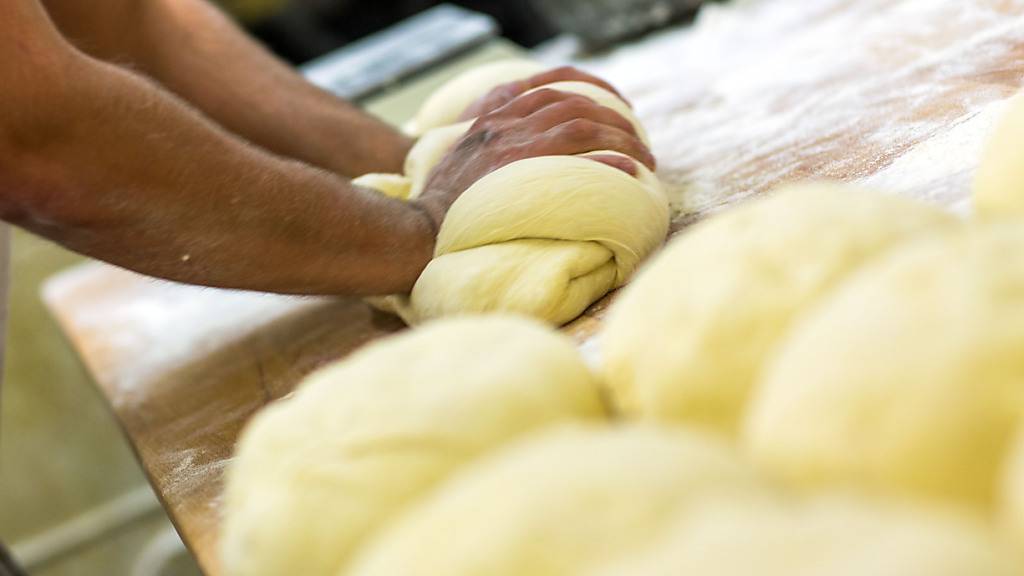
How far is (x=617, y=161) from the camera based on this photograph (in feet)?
5.43

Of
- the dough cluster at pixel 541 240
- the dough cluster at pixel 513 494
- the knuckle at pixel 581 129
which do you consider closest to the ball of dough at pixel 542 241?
the dough cluster at pixel 541 240

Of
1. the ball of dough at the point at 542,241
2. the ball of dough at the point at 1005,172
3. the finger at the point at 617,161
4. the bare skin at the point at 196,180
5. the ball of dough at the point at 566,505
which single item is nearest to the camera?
the ball of dough at the point at 566,505

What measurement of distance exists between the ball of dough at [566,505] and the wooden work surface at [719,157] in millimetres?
546

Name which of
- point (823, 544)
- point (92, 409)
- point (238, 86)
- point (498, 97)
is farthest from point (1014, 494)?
point (92, 409)

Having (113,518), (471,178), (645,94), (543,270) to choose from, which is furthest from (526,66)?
(113,518)

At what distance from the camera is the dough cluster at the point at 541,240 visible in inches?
59.3

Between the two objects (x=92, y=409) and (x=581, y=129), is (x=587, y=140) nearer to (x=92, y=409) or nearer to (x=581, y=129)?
(x=581, y=129)

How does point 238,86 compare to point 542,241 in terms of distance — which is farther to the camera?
point 238,86

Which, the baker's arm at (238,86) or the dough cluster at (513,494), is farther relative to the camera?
the baker's arm at (238,86)

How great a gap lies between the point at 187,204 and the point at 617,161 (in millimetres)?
645

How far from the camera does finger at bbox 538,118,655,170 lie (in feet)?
5.50

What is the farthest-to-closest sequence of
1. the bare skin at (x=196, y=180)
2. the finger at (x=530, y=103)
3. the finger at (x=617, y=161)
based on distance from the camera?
the finger at (x=530, y=103)
the finger at (x=617, y=161)
the bare skin at (x=196, y=180)

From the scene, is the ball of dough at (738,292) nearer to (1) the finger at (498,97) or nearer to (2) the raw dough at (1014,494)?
(2) the raw dough at (1014,494)

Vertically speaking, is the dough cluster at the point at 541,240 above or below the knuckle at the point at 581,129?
below
